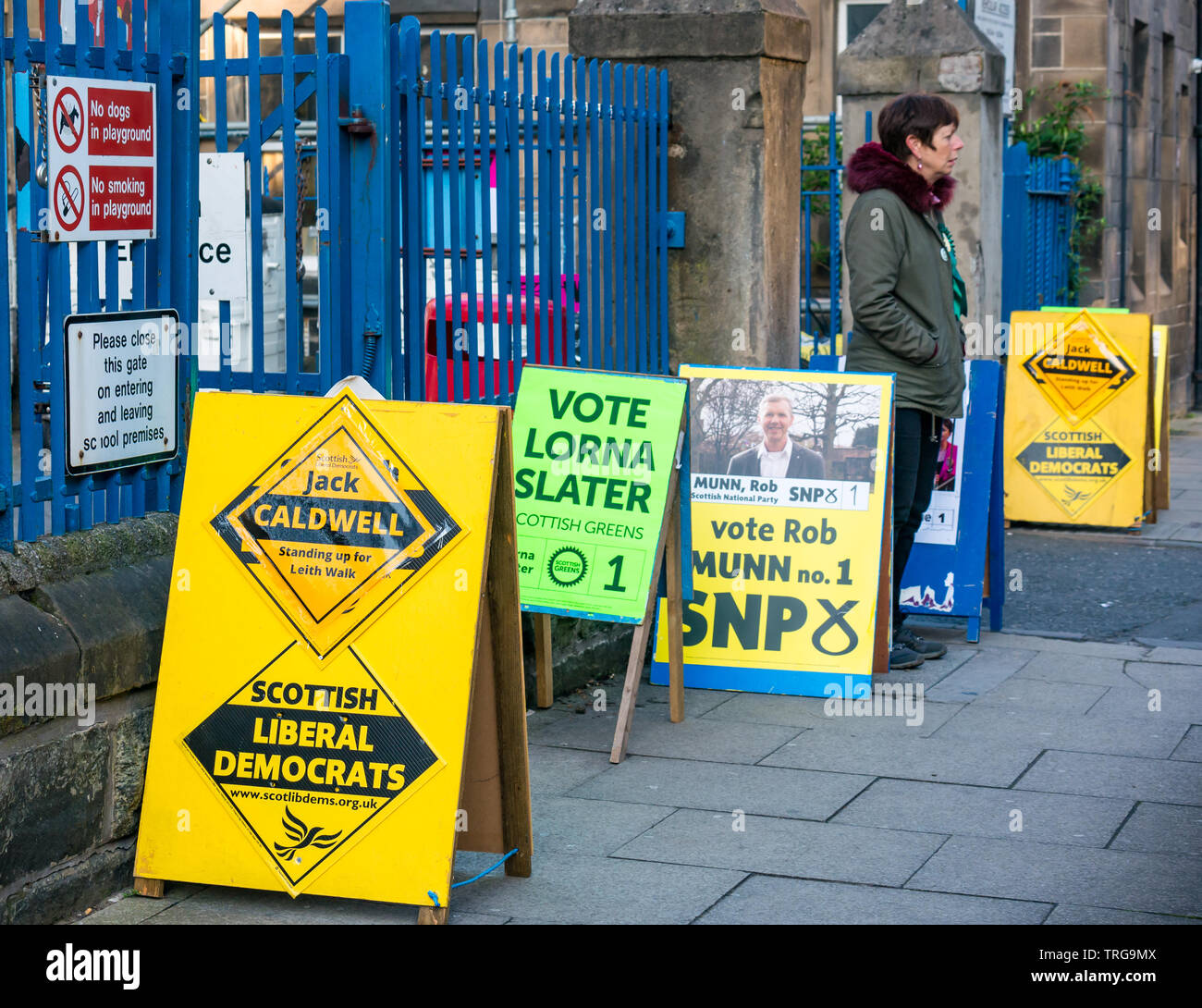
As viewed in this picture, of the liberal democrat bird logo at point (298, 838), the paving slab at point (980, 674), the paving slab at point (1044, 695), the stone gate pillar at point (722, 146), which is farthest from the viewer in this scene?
the stone gate pillar at point (722, 146)

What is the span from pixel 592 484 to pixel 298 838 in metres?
2.12

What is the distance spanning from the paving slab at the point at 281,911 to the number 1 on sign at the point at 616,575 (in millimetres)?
1778

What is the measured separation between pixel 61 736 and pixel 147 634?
1.36 ft

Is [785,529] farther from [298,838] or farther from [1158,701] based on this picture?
[298,838]

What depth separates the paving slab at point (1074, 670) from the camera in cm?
680

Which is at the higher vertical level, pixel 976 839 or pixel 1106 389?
pixel 1106 389

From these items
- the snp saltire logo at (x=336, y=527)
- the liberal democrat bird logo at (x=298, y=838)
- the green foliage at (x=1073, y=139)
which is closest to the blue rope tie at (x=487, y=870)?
the liberal democrat bird logo at (x=298, y=838)

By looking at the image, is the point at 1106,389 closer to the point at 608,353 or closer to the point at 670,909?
the point at 608,353

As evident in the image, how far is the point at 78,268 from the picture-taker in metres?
4.33

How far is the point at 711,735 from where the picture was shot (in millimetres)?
6000

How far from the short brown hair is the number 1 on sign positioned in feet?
6.77

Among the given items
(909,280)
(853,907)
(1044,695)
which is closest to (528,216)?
(909,280)

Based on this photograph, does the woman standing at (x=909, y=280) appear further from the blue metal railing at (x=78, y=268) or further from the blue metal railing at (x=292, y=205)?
the blue metal railing at (x=78, y=268)
